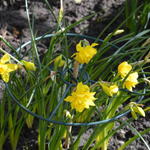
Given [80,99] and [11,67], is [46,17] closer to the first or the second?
[11,67]

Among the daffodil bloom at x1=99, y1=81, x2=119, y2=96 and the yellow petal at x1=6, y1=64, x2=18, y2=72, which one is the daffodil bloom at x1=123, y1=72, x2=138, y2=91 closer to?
the daffodil bloom at x1=99, y1=81, x2=119, y2=96

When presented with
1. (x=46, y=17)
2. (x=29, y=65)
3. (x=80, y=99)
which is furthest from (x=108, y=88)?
(x=46, y=17)

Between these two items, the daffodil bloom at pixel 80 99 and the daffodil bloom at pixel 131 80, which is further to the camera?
the daffodil bloom at pixel 131 80

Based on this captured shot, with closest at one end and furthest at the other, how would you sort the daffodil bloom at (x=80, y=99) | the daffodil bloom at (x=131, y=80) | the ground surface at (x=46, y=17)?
the daffodil bloom at (x=80, y=99)
the daffodil bloom at (x=131, y=80)
the ground surface at (x=46, y=17)

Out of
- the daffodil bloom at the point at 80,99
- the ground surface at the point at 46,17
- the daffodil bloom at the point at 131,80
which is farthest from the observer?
the ground surface at the point at 46,17

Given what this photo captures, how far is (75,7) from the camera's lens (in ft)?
9.25

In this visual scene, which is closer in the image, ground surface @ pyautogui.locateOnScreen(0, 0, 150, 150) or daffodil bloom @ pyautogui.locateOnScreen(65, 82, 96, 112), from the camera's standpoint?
daffodil bloom @ pyautogui.locateOnScreen(65, 82, 96, 112)

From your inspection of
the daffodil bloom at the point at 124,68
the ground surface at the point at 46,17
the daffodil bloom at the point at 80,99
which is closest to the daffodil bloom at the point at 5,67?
the daffodil bloom at the point at 80,99

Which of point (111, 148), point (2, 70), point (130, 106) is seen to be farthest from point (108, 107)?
point (2, 70)

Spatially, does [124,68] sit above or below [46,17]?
above

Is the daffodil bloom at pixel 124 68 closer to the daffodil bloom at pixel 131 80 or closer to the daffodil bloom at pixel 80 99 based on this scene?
the daffodil bloom at pixel 131 80

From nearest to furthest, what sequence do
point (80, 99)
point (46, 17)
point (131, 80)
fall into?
point (80, 99) → point (131, 80) → point (46, 17)

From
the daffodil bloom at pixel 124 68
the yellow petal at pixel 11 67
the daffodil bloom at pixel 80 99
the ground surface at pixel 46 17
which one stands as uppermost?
the yellow petal at pixel 11 67

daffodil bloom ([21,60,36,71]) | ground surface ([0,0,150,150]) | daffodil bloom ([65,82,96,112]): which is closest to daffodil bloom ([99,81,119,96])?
daffodil bloom ([65,82,96,112])
